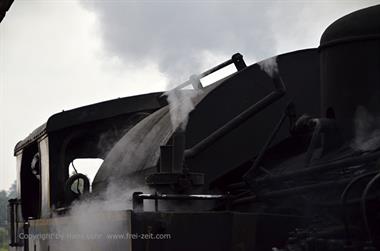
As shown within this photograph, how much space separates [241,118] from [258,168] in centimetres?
46

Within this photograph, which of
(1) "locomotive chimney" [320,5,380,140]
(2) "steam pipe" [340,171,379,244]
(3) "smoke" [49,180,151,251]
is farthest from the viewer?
(3) "smoke" [49,180,151,251]

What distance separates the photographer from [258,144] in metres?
5.64

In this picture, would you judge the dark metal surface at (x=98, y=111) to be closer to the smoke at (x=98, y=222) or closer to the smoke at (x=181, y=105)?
the smoke at (x=98, y=222)

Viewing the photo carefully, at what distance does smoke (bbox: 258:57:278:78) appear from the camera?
556 cm

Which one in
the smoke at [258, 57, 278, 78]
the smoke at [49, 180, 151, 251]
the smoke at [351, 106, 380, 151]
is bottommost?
the smoke at [49, 180, 151, 251]

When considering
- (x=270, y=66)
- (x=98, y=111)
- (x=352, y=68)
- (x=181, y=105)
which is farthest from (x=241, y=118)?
(x=98, y=111)

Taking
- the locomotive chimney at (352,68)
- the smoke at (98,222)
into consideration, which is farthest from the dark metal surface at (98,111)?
the locomotive chimney at (352,68)

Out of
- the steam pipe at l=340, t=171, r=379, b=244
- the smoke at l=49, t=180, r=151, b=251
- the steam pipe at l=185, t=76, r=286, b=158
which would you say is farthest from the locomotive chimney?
the smoke at l=49, t=180, r=151, b=251

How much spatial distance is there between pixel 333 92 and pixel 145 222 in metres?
1.45

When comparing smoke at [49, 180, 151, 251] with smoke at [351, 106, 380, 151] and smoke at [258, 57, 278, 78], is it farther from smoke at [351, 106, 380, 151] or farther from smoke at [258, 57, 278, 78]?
smoke at [351, 106, 380, 151]

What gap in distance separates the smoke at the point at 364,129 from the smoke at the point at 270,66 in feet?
2.99

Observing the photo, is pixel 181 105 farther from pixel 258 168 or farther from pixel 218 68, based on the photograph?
pixel 258 168

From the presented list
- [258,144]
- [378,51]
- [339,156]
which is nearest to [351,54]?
[378,51]

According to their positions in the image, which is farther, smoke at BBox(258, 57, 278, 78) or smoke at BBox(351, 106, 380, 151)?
smoke at BBox(258, 57, 278, 78)
